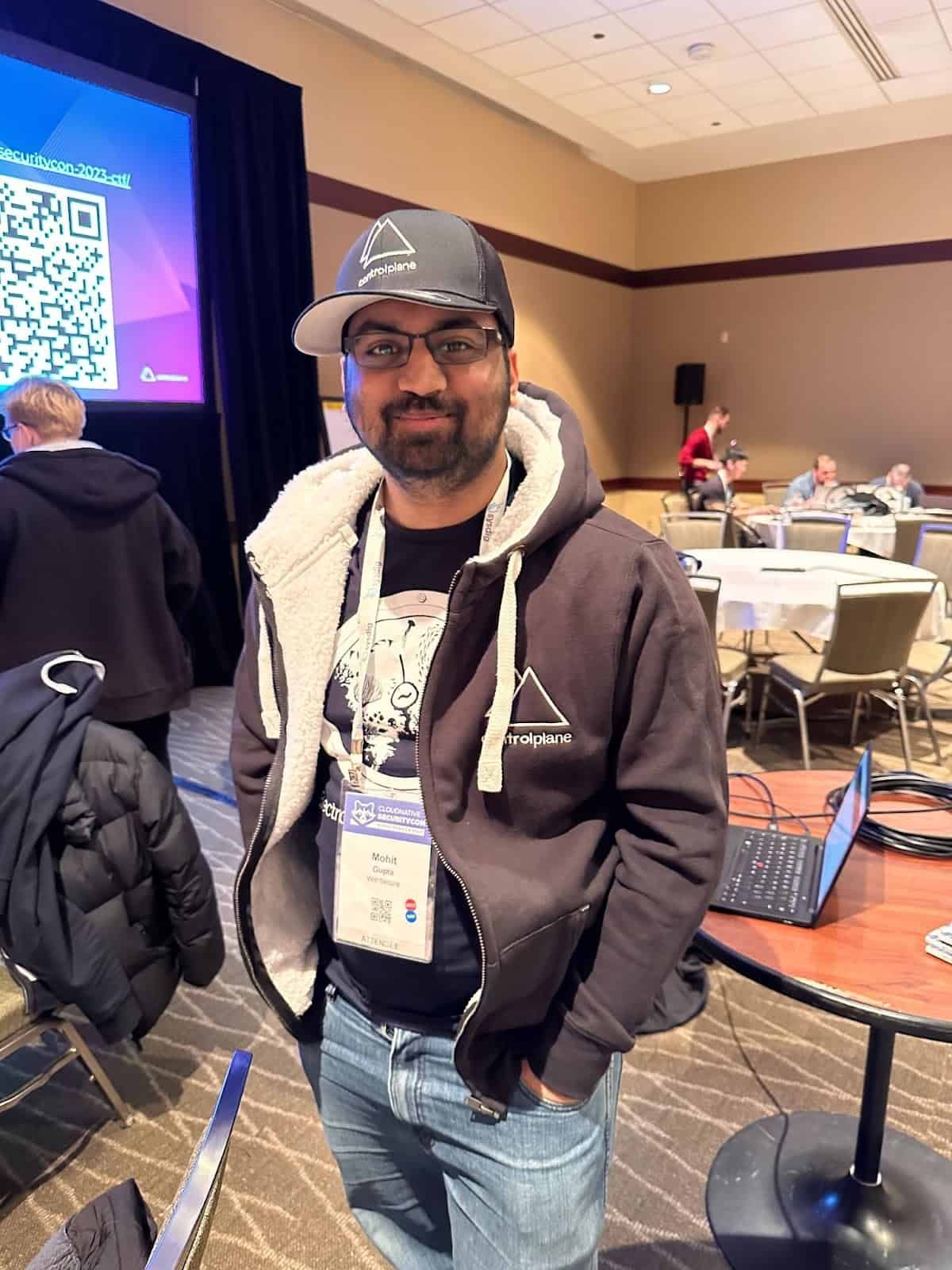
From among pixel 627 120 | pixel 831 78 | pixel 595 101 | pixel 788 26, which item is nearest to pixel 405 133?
pixel 595 101

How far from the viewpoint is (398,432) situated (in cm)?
104

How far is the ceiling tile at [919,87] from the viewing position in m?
6.53

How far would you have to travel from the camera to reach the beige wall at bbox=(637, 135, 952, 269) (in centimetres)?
823

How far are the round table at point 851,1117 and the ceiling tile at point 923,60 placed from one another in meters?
6.30

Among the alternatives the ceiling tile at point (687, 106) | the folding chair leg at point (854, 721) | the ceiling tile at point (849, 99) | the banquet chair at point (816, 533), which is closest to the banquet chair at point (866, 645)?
the folding chair leg at point (854, 721)

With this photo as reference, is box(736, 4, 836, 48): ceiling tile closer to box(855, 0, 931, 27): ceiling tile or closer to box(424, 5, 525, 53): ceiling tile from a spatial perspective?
box(855, 0, 931, 27): ceiling tile

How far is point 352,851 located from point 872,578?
3.61 m

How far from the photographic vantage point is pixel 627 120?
24.2ft

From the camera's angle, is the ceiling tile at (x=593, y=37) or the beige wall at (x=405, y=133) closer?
the beige wall at (x=405, y=133)

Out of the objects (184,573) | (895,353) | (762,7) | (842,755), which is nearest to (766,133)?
(895,353)

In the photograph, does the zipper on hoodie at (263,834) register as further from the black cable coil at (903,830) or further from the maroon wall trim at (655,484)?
the maroon wall trim at (655,484)

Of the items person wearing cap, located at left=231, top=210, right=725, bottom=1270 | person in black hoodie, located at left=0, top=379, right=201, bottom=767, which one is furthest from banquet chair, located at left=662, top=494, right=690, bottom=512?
person wearing cap, located at left=231, top=210, right=725, bottom=1270

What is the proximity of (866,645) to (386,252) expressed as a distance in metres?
3.11

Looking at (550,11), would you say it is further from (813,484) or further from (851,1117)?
(851,1117)
